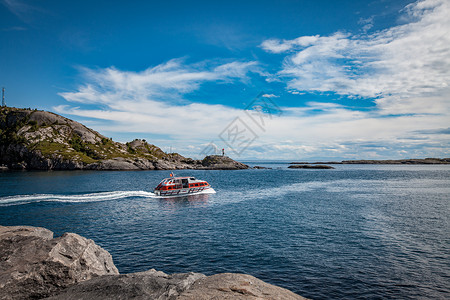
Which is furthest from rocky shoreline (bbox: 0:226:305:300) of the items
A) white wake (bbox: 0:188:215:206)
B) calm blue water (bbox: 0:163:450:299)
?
white wake (bbox: 0:188:215:206)

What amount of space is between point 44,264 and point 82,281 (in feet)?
5.91

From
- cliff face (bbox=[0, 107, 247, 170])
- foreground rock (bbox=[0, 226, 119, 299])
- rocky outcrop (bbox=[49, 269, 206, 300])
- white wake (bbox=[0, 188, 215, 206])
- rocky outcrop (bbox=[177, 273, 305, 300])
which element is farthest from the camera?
cliff face (bbox=[0, 107, 247, 170])

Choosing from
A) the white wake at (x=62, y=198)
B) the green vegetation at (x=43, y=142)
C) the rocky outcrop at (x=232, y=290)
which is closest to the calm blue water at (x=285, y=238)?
the white wake at (x=62, y=198)

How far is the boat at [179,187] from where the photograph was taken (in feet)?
205

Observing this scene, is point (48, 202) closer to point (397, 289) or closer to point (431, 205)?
point (397, 289)

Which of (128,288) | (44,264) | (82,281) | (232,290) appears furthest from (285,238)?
(44,264)

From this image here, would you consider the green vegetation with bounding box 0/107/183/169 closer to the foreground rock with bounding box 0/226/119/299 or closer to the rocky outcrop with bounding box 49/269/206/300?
the foreground rock with bounding box 0/226/119/299

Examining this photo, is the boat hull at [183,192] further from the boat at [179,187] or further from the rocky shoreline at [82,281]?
the rocky shoreline at [82,281]

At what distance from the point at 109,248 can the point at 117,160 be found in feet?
532

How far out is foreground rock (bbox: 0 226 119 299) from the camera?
10430 mm

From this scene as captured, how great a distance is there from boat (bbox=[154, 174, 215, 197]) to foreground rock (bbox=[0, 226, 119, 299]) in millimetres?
48881

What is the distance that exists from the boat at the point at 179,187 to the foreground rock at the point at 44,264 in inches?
1924

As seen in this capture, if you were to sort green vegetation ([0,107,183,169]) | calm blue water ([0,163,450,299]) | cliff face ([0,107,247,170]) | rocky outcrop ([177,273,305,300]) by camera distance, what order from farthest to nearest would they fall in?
green vegetation ([0,107,183,169])
cliff face ([0,107,247,170])
calm blue water ([0,163,450,299])
rocky outcrop ([177,273,305,300])

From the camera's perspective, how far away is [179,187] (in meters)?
65.0
